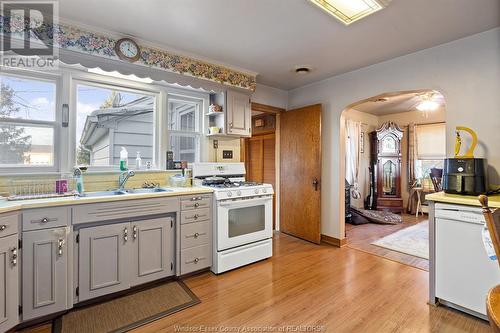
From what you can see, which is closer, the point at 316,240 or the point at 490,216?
the point at 490,216

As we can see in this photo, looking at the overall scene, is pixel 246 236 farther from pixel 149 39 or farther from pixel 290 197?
pixel 149 39

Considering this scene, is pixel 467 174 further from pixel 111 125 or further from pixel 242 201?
pixel 111 125

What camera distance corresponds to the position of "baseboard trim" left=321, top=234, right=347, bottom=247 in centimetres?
354

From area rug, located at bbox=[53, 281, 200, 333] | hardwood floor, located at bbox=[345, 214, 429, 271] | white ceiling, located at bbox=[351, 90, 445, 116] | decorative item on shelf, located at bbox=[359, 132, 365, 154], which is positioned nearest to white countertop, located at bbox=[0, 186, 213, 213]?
area rug, located at bbox=[53, 281, 200, 333]

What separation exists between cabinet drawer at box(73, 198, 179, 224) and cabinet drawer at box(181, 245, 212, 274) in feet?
1.64

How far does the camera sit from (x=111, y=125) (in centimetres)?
274

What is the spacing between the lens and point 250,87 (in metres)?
3.42

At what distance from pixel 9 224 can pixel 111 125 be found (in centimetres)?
139

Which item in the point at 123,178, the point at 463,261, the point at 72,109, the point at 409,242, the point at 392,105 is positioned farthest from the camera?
the point at 392,105

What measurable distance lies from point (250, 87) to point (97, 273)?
2.78 meters

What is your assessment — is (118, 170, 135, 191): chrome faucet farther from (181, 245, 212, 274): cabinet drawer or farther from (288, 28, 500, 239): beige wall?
(288, 28, 500, 239): beige wall

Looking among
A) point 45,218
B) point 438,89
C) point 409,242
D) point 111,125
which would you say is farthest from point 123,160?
point 409,242

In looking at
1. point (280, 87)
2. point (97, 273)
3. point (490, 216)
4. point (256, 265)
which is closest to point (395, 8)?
point (490, 216)

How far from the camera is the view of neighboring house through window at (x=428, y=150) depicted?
5.42 m
